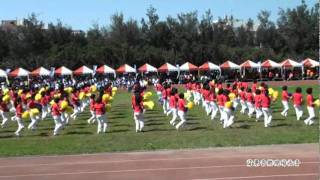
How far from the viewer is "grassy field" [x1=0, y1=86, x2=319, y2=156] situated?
18.9 metres

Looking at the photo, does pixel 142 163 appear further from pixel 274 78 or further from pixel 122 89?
pixel 274 78

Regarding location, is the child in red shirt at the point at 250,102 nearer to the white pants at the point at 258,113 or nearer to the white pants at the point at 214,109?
the white pants at the point at 258,113

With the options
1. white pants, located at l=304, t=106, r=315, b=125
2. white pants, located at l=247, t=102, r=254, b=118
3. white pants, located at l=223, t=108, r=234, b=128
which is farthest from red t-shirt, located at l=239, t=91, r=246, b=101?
white pants, located at l=304, t=106, r=315, b=125

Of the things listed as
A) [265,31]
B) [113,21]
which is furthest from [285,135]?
[265,31]

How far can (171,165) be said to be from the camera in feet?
50.4

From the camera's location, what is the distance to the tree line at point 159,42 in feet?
247

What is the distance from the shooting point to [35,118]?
961 inches

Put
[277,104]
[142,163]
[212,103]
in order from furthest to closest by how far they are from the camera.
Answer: [277,104] → [212,103] → [142,163]

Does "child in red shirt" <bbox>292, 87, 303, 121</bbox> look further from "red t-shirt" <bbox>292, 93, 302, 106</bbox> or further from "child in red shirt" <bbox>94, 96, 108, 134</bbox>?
"child in red shirt" <bbox>94, 96, 108, 134</bbox>

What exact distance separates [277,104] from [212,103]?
326 inches

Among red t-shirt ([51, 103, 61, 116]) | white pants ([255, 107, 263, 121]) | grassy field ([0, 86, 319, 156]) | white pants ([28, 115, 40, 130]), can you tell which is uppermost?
red t-shirt ([51, 103, 61, 116])

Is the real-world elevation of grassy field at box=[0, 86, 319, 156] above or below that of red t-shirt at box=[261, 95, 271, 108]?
below

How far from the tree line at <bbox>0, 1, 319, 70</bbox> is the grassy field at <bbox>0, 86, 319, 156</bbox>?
1910 inches

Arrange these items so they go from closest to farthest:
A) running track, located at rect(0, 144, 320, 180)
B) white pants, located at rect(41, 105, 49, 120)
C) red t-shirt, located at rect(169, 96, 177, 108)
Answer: running track, located at rect(0, 144, 320, 180) → red t-shirt, located at rect(169, 96, 177, 108) → white pants, located at rect(41, 105, 49, 120)
